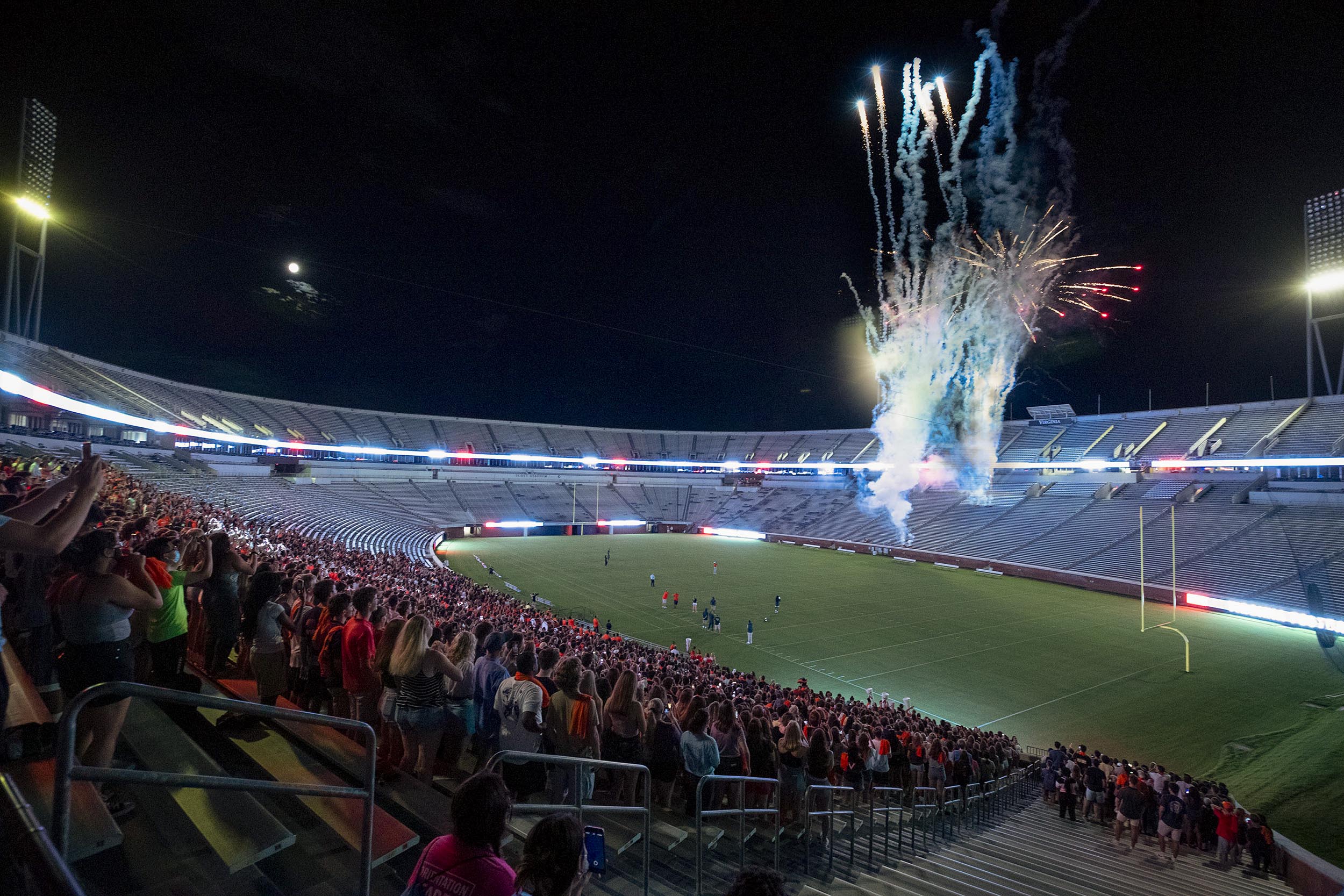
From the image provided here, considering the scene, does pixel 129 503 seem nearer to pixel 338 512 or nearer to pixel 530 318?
pixel 338 512

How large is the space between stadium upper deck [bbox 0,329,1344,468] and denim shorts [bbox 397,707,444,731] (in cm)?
3021

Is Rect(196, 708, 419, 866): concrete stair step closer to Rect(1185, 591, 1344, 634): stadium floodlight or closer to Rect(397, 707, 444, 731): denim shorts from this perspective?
Rect(397, 707, 444, 731): denim shorts

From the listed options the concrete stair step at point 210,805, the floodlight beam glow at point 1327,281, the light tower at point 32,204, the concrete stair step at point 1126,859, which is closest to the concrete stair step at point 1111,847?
the concrete stair step at point 1126,859

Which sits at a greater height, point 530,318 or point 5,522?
point 530,318

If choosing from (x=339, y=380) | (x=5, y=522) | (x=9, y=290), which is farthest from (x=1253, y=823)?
(x=339, y=380)

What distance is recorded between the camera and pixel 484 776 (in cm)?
242

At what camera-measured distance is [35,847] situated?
1.15 meters

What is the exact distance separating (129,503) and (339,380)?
178 ft

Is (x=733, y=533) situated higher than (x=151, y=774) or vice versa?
(x=733, y=533)

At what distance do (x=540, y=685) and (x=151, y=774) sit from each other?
326cm

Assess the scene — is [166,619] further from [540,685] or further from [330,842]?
[540,685]

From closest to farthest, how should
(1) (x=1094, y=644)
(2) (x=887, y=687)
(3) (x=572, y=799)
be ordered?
(3) (x=572, y=799) < (2) (x=887, y=687) < (1) (x=1094, y=644)

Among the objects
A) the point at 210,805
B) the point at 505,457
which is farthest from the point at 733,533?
the point at 210,805

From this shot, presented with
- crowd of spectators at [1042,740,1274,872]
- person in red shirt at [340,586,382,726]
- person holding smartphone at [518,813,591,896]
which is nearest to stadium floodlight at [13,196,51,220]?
person in red shirt at [340,586,382,726]
